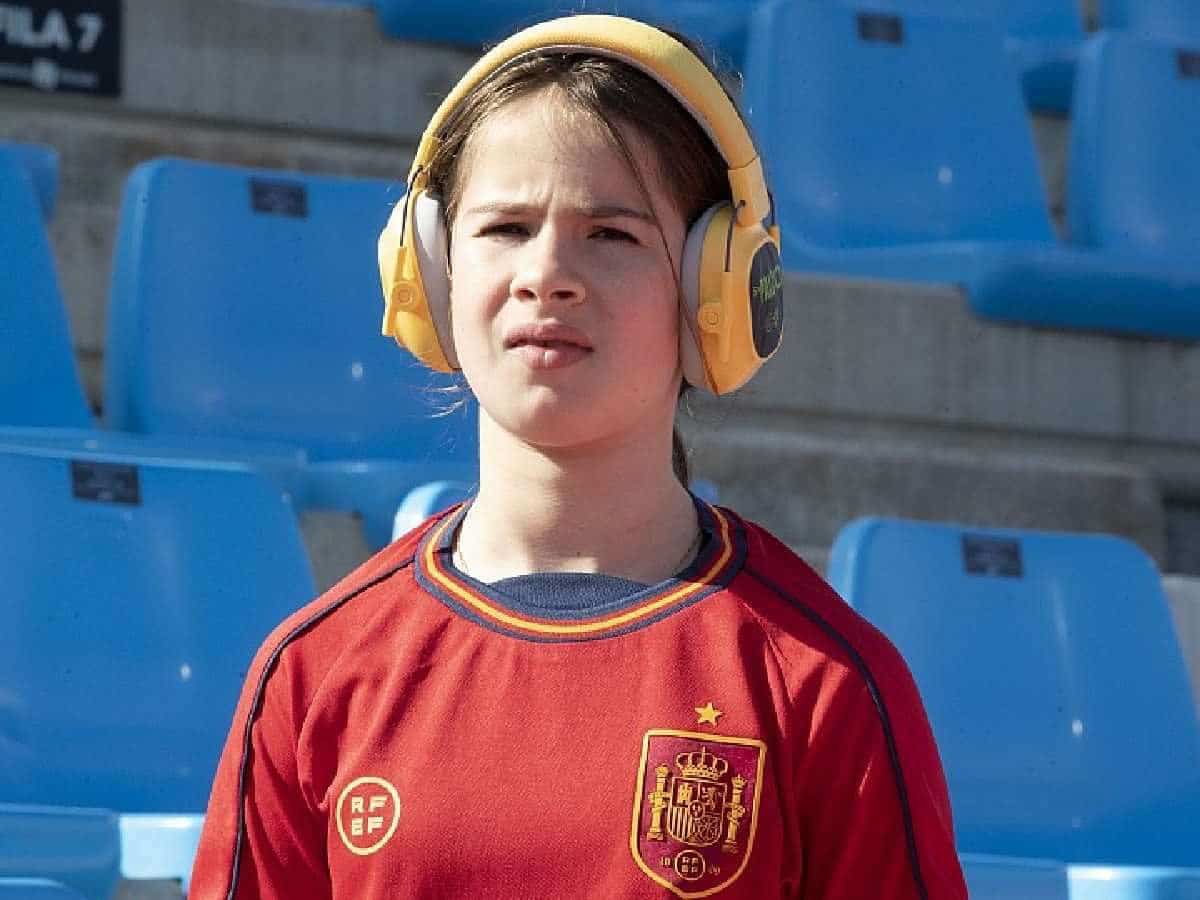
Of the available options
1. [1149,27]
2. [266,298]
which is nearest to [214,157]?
[266,298]

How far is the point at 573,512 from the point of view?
1.51 metres

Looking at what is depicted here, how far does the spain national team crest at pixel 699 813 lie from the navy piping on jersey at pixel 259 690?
249 mm

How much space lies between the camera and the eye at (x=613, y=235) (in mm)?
1511

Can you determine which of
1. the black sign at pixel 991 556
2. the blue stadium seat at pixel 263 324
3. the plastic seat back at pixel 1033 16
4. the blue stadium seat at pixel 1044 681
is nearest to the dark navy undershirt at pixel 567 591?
the blue stadium seat at pixel 1044 681

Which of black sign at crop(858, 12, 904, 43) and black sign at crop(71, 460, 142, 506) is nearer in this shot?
black sign at crop(71, 460, 142, 506)

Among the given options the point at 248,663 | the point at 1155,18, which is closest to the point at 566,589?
the point at 248,663

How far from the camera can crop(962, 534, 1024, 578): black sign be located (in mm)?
3043

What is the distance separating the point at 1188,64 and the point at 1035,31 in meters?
0.58

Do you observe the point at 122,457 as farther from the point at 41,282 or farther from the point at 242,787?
the point at 242,787

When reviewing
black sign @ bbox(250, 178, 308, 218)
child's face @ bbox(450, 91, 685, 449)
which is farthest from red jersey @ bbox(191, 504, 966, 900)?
black sign @ bbox(250, 178, 308, 218)

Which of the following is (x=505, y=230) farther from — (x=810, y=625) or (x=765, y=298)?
(x=810, y=625)

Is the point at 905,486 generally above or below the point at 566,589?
below

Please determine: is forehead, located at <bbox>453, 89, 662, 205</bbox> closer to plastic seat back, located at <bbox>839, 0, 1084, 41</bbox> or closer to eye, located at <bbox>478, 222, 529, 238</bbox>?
eye, located at <bbox>478, 222, 529, 238</bbox>

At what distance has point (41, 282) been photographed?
352 cm
